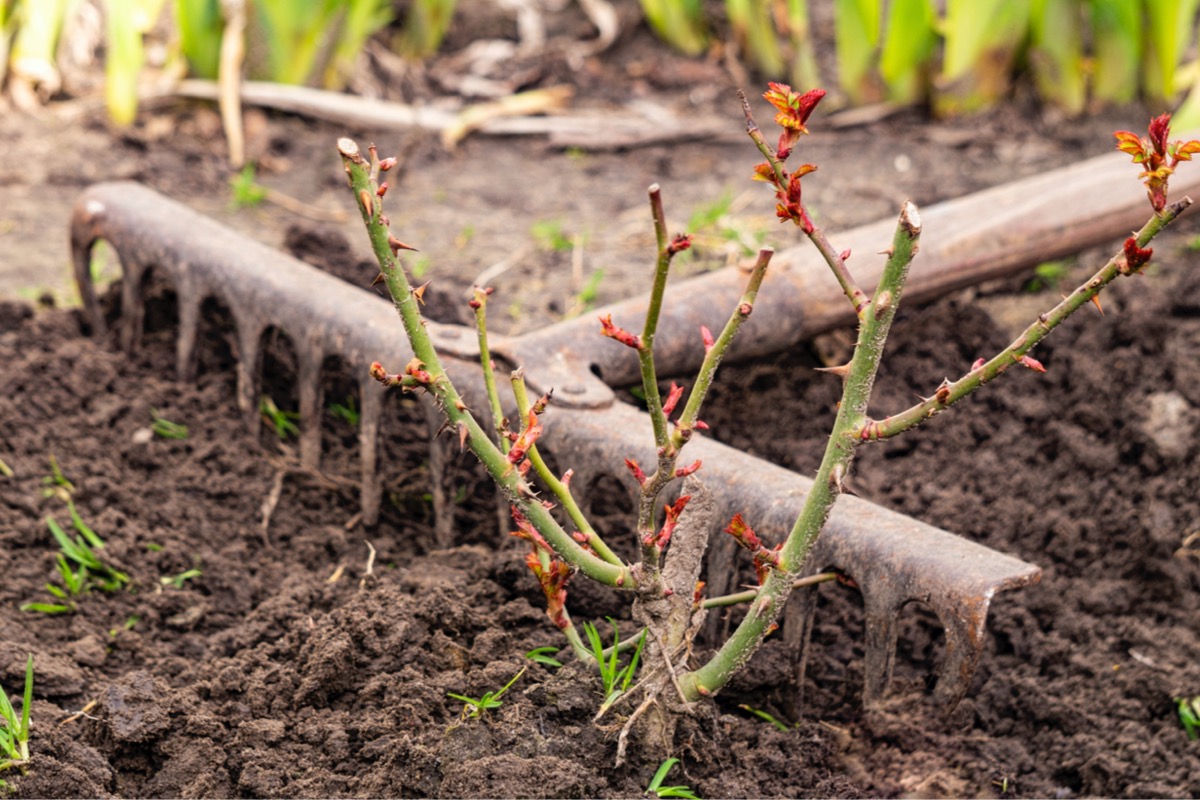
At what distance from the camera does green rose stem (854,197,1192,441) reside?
3.83 feet

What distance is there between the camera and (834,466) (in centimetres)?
136

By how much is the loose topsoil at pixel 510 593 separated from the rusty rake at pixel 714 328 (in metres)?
0.13

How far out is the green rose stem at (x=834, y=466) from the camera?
→ 124 cm

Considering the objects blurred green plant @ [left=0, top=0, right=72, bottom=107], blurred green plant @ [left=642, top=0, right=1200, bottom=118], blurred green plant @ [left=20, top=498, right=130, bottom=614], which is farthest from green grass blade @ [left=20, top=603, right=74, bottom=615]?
blurred green plant @ [left=642, top=0, right=1200, bottom=118]

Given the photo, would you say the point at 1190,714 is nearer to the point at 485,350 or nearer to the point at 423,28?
the point at 485,350

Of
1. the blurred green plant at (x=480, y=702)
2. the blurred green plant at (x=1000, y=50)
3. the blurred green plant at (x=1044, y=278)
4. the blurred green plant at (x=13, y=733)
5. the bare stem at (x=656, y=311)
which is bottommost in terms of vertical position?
the blurred green plant at (x=13, y=733)

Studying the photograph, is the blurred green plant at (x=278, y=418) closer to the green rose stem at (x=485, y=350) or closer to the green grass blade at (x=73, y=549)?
the green grass blade at (x=73, y=549)

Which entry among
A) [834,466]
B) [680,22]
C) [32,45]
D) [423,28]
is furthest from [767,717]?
[423,28]

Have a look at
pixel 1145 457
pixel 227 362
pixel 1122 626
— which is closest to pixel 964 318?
pixel 1145 457

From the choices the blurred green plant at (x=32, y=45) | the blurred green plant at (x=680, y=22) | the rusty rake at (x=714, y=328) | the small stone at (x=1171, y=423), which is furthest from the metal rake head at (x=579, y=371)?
the blurred green plant at (x=680, y=22)

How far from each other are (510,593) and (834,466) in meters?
0.71

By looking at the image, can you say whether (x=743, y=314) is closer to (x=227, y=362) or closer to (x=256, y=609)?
(x=256, y=609)

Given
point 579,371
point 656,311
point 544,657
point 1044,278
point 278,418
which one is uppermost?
point 1044,278

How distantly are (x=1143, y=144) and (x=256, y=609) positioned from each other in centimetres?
145
